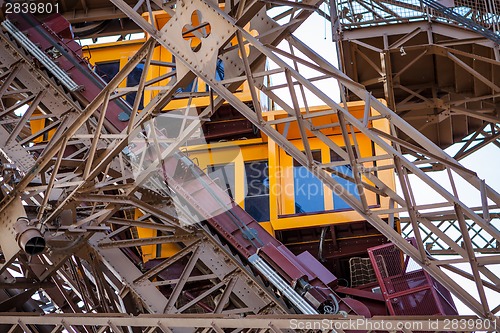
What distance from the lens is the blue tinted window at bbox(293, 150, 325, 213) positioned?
24891mm

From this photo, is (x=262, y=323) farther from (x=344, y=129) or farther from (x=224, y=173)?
(x=224, y=173)

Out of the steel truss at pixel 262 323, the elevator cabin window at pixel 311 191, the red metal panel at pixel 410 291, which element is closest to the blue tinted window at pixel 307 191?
the elevator cabin window at pixel 311 191

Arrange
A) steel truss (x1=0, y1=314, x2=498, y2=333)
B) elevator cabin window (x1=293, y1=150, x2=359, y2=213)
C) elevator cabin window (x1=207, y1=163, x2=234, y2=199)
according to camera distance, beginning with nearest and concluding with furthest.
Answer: steel truss (x1=0, y1=314, x2=498, y2=333) → elevator cabin window (x1=293, y1=150, x2=359, y2=213) → elevator cabin window (x1=207, y1=163, x2=234, y2=199)

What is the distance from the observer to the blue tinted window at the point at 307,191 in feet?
81.7

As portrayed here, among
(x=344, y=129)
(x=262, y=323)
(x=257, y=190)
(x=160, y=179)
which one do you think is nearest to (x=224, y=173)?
(x=257, y=190)

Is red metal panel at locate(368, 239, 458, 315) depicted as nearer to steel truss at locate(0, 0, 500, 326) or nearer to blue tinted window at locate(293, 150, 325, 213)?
steel truss at locate(0, 0, 500, 326)

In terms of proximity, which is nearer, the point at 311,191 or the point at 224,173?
the point at 311,191

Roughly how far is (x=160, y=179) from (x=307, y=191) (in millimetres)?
7185

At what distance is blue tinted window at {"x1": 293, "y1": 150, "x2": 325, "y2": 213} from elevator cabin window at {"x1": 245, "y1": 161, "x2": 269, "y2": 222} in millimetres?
705

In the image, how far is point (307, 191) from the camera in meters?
25.3

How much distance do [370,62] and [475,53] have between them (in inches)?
96.2

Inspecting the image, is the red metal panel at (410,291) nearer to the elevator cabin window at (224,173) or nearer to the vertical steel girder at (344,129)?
the vertical steel girder at (344,129)

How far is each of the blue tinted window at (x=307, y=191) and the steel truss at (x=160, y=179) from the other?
16.3ft

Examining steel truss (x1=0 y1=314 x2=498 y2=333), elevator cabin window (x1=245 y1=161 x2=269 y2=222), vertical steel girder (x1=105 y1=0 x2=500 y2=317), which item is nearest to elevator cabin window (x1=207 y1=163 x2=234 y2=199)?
elevator cabin window (x1=245 y1=161 x2=269 y2=222)
